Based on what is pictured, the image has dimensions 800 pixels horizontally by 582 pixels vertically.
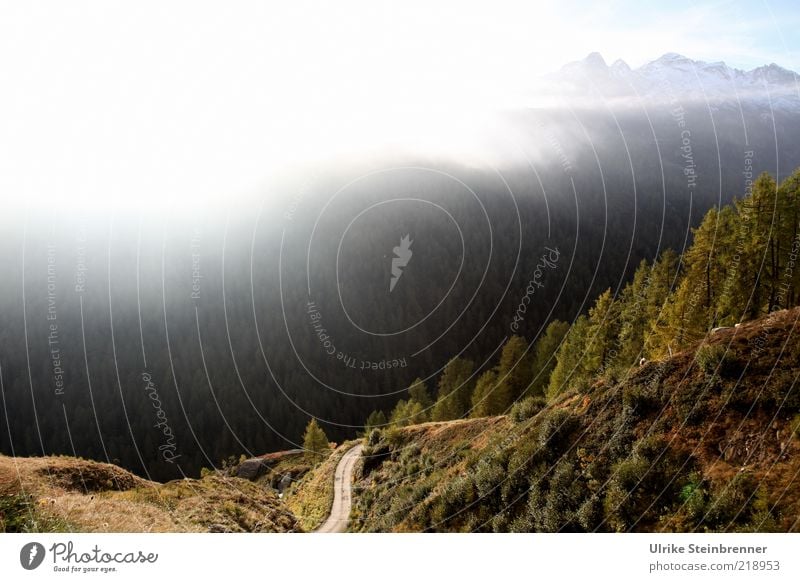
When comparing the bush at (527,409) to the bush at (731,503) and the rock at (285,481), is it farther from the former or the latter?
the rock at (285,481)

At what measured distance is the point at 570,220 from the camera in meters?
112

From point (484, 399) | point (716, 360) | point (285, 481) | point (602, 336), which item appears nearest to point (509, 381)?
point (484, 399)

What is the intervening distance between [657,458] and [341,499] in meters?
11.4

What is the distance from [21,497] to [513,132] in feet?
80.5

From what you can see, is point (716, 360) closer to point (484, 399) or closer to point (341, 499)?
point (341, 499)

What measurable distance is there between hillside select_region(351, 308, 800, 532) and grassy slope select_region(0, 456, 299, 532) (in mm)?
3466

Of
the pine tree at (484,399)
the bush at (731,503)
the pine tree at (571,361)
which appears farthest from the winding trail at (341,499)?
the pine tree at (484,399)

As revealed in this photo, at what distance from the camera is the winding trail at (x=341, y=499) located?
15.1m

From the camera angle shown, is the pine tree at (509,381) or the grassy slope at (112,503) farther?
the pine tree at (509,381)

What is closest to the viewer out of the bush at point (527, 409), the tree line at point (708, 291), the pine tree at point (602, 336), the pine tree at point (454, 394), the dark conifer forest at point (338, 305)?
the bush at point (527, 409)

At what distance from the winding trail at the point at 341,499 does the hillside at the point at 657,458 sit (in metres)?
0.86

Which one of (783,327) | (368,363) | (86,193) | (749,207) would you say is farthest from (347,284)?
(783,327)

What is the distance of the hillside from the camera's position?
10.5 m

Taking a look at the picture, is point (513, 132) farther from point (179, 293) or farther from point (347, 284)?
point (179, 293)
